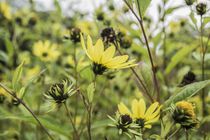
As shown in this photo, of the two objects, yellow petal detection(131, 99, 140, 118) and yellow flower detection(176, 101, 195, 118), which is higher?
yellow flower detection(176, 101, 195, 118)

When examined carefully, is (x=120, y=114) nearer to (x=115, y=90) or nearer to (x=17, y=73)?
(x=17, y=73)

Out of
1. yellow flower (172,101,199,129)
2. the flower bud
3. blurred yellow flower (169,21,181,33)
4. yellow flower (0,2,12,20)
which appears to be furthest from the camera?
blurred yellow flower (169,21,181,33)

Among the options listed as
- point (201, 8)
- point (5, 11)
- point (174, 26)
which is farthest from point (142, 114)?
point (174, 26)

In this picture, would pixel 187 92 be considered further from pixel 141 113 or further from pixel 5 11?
pixel 5 11

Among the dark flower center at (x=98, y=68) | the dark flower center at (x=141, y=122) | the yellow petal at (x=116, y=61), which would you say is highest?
the yellow petal at (x=116, y=61)

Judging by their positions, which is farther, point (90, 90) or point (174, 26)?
point (174, 26)

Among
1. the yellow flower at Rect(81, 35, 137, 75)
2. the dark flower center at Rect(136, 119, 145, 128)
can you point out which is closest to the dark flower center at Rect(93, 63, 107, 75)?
the yellow flower at Rect(81, 35, 137, 75)

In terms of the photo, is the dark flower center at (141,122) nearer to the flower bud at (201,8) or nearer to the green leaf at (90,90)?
the green leaf at (90,90)

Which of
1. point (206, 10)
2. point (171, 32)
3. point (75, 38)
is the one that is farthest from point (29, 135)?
point (171, 32)

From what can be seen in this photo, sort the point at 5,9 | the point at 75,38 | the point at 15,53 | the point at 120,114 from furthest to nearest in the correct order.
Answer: the point at 5,9
the point at 15,53
the point at 75,38
the point at 120,114

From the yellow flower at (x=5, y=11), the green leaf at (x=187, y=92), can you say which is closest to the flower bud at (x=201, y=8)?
the green leaf at (x=187, y=92)

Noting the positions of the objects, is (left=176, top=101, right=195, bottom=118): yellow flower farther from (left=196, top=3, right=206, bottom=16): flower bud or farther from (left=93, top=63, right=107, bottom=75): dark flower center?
(left=196, top=3, right=206, bottom=16): flower bud
